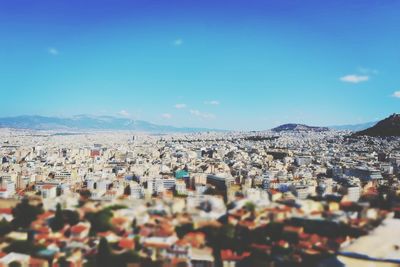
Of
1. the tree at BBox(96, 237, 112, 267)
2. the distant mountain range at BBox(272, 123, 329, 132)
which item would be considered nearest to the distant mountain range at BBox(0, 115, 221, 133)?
the distant mountain range at BBox(272, 123, 329, 132)

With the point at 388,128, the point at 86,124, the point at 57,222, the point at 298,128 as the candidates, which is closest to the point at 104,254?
the point at 57,222

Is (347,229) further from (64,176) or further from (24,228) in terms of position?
(64,176)

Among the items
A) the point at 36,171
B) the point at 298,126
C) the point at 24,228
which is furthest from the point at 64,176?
the point at 298,126

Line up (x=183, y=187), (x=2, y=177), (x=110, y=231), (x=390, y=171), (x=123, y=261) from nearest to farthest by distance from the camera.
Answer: (x=123, y=261) → (x=110, y=231) → (x=183, y=187) → (x=2, y=177) → (x=390, y=171)

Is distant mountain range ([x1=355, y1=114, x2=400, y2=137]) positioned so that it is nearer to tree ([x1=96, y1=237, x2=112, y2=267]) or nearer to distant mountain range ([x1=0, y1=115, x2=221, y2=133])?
tree ([x1=96, y1=237, x2=112, y2=267])

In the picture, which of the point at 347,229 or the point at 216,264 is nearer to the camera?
the point at 216,264

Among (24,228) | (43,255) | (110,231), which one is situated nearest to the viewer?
(43,255)
